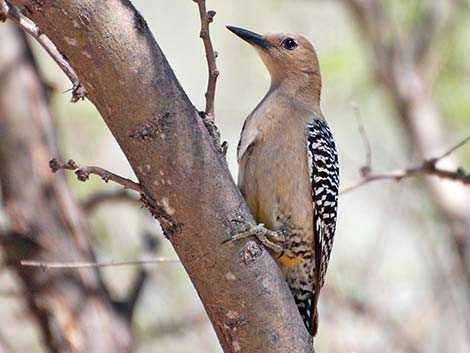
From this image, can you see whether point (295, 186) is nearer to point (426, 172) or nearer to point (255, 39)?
point (426, 172)

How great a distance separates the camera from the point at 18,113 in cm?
539

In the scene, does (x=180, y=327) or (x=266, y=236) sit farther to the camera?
(x=180, y=327)

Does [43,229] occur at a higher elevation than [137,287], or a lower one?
higher

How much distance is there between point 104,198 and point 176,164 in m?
2.89

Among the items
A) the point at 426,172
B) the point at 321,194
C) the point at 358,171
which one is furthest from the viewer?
the point at 358,171

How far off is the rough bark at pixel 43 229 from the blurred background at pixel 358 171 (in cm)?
14

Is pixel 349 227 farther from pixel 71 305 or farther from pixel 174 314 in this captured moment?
pixel 71 305

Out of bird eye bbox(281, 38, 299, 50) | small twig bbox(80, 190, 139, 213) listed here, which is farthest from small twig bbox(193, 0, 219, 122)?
small twig bbox(80, 190, 139, 213)

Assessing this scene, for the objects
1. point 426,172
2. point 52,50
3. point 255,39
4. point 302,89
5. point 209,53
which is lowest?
point 209,53

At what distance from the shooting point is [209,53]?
2.92 m

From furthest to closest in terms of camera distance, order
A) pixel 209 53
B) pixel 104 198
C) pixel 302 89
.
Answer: pixel 104 198, pixel 302 89, pixel 209 53

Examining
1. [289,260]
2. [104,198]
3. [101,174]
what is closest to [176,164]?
[101,174]

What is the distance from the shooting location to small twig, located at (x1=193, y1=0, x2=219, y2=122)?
2.89 m

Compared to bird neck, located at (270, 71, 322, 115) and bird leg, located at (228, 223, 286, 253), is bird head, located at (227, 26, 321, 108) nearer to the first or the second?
bird neck, located at (270, 71, 322, 115)
